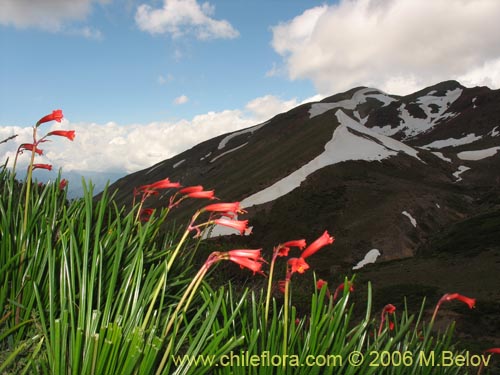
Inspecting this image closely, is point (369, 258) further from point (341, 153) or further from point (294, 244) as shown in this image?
point (294, 244)

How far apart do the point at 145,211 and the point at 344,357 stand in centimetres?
179

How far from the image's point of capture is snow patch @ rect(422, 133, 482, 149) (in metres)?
77.3

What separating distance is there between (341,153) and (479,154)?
2661 centimetres

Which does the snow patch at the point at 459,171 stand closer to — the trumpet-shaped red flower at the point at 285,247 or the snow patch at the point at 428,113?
the snow patch at the point at 428,113

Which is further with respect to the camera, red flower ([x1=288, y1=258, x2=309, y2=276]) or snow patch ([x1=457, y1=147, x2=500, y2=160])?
snow patch ([x1=457, y1=147, x2=500, y2=160])

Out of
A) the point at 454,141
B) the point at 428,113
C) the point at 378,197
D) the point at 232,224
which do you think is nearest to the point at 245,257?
the point at 232,224

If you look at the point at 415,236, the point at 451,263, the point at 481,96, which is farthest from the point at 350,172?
the point at 481,96

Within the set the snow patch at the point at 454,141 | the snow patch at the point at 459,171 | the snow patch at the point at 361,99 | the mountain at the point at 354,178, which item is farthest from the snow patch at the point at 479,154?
the snow patch at the point at 361,99

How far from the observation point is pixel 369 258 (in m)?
31.6

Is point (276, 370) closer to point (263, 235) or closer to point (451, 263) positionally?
point (451, 263)

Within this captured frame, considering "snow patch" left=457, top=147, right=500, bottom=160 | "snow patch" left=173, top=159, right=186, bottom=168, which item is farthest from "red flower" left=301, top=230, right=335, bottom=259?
"snow patch" left=173, top=159, right=186, bottom=168

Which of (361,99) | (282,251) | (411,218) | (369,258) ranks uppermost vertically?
(361,99)

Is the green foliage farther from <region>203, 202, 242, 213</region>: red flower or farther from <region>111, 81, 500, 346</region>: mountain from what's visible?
<region>111, 81, 500, 346</region>: mountain

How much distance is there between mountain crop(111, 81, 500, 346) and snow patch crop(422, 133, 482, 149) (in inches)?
10.4
